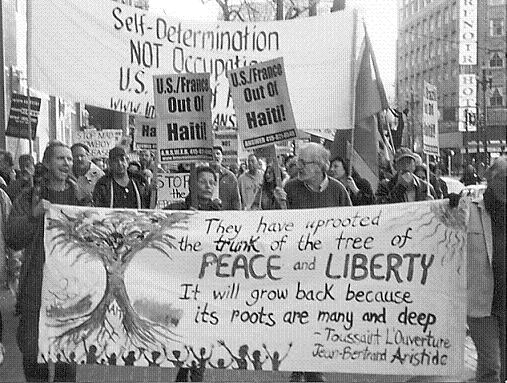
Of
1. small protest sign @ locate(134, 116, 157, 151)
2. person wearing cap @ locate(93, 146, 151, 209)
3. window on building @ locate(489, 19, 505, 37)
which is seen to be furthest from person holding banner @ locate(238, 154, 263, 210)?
window on building @ locate(489, 19, 505, 37)

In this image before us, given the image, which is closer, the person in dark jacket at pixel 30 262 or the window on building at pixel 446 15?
the person in dark jacket at pixel 30 262

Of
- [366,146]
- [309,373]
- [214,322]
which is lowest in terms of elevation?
[309,373]

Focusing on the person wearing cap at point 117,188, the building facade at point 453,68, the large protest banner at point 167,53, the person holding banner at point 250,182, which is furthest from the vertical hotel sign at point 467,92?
the person wearing cap at point 117,188

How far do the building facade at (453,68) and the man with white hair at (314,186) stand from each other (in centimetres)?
4358

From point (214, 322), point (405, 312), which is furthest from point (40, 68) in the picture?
point (405, 312)

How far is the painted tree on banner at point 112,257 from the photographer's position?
5.69 meters

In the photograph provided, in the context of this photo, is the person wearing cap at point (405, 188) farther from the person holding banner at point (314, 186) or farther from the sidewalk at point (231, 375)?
the person holding banner at point (314, 186)

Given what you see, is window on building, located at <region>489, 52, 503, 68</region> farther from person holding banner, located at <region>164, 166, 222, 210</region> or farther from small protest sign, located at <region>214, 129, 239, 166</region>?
person holding banner, located at <region>164, 166, 222, 210</region>

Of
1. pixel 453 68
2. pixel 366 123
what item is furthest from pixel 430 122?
pixel 453 68

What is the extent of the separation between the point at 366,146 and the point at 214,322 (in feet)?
18.1

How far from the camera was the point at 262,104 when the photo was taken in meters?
8.09

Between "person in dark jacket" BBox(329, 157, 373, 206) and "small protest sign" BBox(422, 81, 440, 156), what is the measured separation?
33.6 inches

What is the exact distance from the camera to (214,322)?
5.64 m

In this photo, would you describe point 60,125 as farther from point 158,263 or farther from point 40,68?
point 158,263
